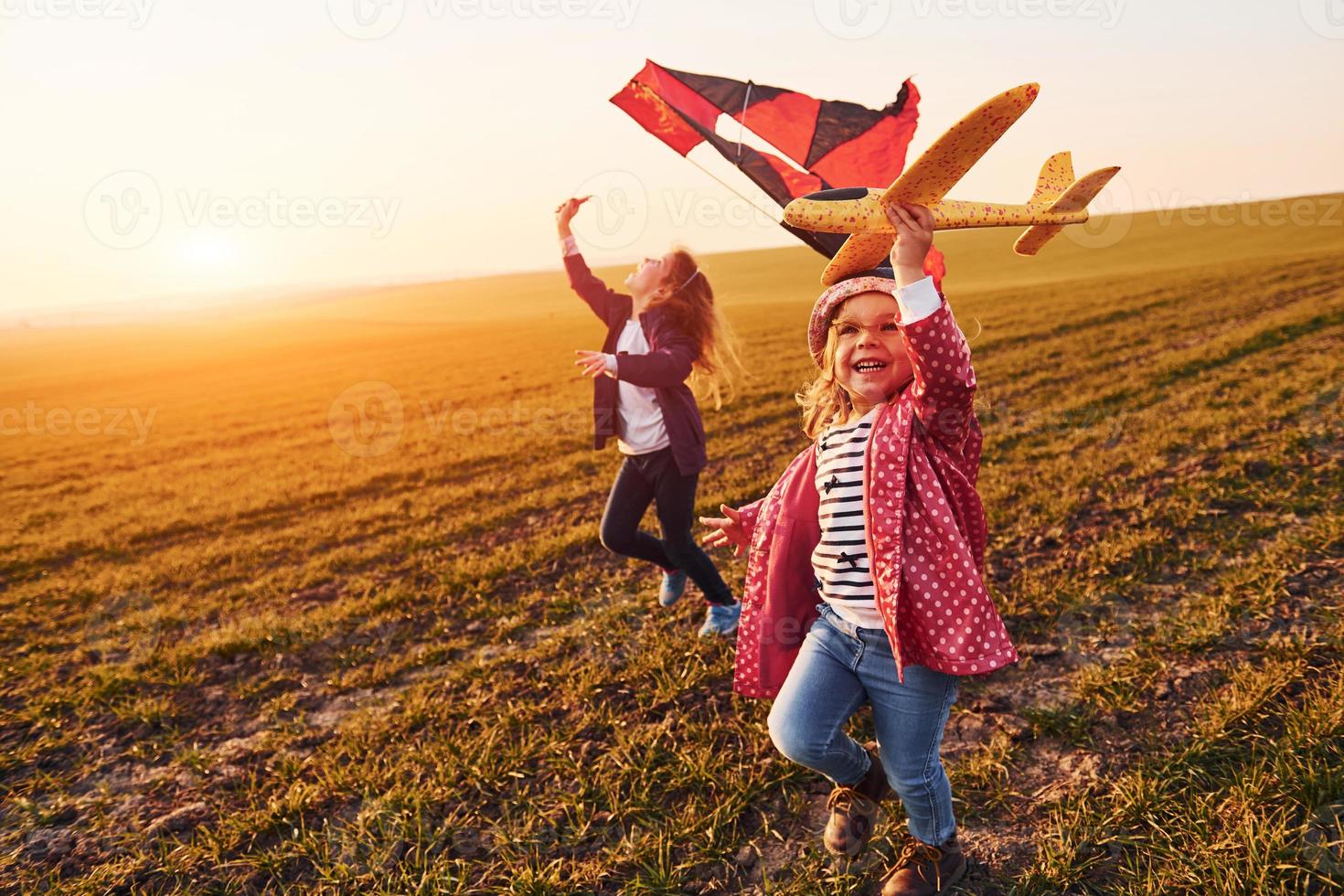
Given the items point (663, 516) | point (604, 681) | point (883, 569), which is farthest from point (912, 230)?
point (604, 681)

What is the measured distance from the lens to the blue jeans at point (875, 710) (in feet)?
8.41

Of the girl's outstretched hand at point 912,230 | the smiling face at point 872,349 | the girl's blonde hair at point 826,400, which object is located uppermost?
the girl's outstretched hand at point 912,230

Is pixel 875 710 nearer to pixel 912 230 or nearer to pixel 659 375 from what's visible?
pixel 912 230

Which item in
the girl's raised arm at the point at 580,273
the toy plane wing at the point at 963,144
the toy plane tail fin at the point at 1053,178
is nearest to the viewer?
the toy plane wing at the point at 963,144

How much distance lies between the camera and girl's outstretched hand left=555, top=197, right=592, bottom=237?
505 centimetres

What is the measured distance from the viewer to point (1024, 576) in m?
5.18

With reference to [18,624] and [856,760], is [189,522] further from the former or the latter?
[856,760]

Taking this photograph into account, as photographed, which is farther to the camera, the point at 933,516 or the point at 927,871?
the point at 927,871

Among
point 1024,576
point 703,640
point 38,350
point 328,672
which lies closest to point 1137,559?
point 1024,576

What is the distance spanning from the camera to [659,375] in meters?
4.40

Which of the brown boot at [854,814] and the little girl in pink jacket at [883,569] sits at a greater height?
the little girl in pink jacket at [883,569]

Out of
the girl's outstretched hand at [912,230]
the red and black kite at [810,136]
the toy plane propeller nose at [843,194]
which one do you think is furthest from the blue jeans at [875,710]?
the red and black kite at [810,136]

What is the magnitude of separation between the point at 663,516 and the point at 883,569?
238 centimetres

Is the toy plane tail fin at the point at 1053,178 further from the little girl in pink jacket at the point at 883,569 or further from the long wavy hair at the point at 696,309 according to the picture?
the long wavy hair at the point at 696,309
